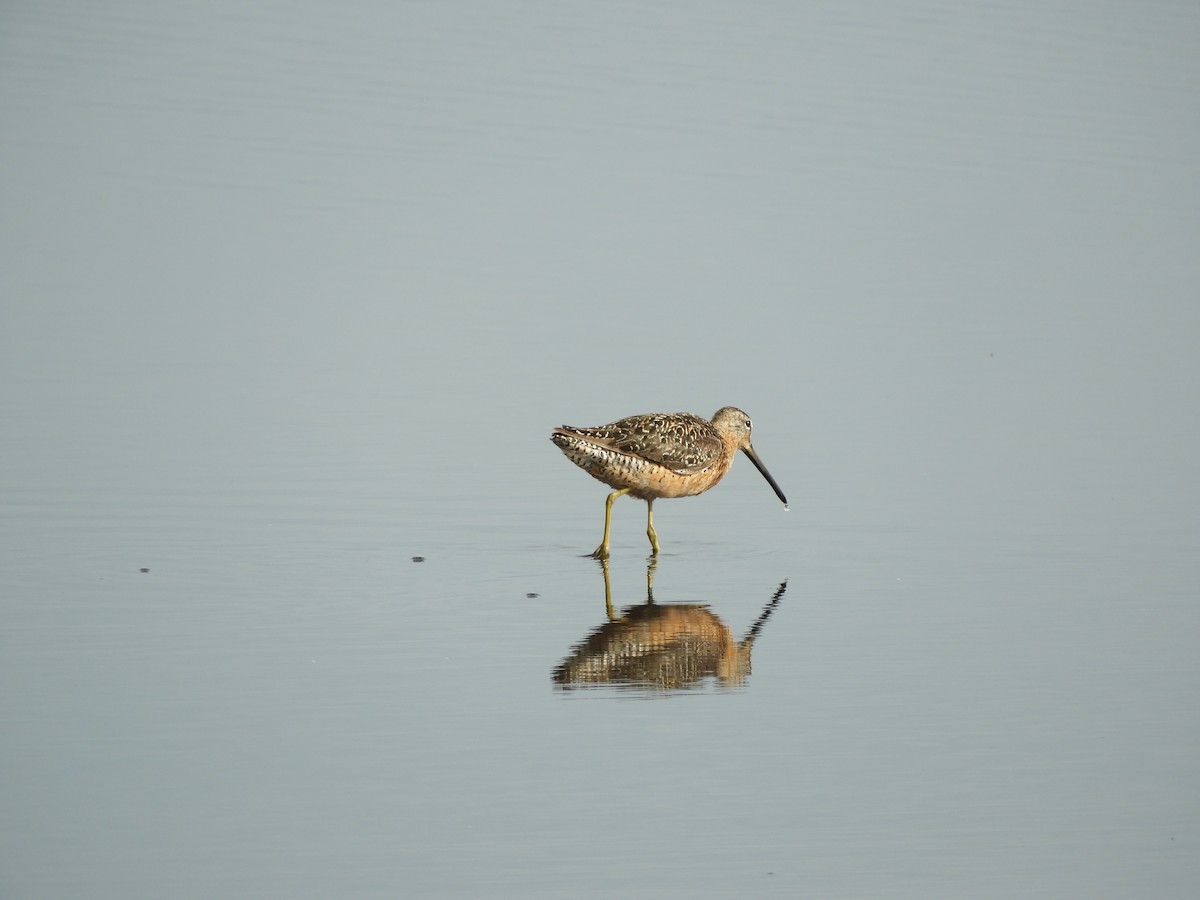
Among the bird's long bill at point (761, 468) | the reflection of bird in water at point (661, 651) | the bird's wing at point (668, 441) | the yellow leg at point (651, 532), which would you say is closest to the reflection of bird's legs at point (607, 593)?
the reflection of bird in water at point (661, 651)

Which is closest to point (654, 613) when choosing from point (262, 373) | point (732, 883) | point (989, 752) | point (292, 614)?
point (292, 614)

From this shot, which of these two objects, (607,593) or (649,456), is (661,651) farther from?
(649,456)

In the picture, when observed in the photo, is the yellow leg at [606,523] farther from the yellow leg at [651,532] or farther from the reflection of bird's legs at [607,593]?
the yellow leg at [651,532]

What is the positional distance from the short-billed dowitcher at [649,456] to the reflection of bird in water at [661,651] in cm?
159

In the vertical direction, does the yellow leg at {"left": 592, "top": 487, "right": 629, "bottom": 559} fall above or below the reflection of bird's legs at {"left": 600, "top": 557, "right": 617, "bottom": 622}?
above

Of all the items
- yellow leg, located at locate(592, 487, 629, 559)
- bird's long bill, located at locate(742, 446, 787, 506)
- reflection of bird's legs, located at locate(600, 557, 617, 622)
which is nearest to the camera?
reflection of bird's legs, located at locate(600, 557, 617, 622)

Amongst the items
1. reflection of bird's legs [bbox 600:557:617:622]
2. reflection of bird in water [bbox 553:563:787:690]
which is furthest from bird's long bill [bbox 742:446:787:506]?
reflection of bird in water [bbox 553:563:787:690]

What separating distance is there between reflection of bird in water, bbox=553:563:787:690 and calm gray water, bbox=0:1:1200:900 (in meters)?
0.04

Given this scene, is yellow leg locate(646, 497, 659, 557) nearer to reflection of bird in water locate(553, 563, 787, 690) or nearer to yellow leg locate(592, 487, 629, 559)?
yellow leg locate(592, 487, 629, 559)

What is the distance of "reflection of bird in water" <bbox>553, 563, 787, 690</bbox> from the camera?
7.37 meters

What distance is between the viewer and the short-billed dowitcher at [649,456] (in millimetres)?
10203

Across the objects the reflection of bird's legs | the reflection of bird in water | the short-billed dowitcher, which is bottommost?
the reflection of bird in water

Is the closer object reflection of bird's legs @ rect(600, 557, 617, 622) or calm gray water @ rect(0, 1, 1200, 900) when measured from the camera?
calm gray water @ rect(0, 1, 1200, 900)

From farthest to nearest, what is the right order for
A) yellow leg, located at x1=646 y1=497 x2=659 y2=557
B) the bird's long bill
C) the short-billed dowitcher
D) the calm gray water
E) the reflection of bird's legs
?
the bird's long bill
the short-billed dowitcher
yellow leg, located at x1=646 y1=497 x2=659 y2=557
the reflection of bird's legs
the calm gray water
